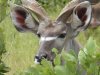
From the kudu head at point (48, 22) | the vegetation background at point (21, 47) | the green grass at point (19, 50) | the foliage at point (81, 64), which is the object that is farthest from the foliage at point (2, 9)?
the green grass at point (19, 50)

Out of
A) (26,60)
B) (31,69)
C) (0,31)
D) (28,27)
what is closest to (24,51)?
(26,60)

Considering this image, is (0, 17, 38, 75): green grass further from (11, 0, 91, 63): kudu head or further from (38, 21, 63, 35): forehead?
(38, 21, 63, 35): forehead

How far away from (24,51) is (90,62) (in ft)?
22.1

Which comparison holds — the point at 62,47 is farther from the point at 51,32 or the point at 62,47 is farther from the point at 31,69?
the point at 31,69

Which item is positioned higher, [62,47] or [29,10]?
[29,10]

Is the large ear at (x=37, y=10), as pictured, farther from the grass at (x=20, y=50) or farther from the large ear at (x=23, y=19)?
the grass at (x=20, y=50)

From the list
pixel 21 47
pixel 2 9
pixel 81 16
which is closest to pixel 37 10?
pixel 81 16

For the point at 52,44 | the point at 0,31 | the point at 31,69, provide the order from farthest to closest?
1. the point at 52,44
2. the point at 0,31
3. the point at 31,69

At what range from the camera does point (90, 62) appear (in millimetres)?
3129

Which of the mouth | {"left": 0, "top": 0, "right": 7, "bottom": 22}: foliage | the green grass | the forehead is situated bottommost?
the green grass

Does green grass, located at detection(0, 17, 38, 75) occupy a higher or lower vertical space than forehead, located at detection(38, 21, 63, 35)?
lower

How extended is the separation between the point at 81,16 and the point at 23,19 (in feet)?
2.29

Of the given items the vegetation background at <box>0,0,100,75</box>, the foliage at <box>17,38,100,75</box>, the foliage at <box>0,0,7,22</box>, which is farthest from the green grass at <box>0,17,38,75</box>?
the foliage at <box>17,38,100,75</box>

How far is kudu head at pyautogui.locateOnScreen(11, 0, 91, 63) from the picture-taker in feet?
17.1
